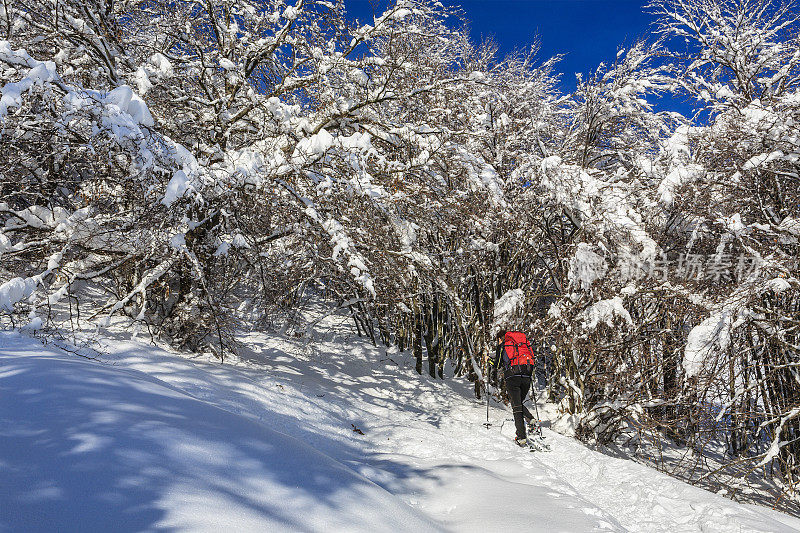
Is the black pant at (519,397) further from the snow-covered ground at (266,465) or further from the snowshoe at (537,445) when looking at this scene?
the snow-covered ground at (266,465)

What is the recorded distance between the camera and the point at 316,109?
24.2 feet

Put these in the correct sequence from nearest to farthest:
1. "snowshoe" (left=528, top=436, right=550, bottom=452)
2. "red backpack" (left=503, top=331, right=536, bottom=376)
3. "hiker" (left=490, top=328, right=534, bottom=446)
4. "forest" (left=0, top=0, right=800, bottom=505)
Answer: "forest" (left=0, top=0, right=800, bottom=505)
"snowshoe" (left=528, top=436, right=550, bottom=452)
"hiker" (left=490, top=328, right=534, bottom=446)
"red backpack" (left=503, top=331, right=536, bottom=376)

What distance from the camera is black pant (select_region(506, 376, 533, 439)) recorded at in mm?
5621

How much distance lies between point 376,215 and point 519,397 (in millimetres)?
3159

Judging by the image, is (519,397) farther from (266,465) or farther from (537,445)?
(266,465)

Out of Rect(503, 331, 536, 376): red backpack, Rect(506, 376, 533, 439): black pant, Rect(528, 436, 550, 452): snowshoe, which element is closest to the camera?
Rect(528, 436, 550, 452): snowshoe

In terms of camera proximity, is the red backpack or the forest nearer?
the forest

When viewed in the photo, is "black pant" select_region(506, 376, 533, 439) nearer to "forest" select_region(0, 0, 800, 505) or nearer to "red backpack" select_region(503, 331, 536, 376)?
"red backpack" select_region(503, 331, 536, 376)

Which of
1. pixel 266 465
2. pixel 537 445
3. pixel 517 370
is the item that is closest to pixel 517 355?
pixel 517 370

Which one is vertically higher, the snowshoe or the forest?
the forest

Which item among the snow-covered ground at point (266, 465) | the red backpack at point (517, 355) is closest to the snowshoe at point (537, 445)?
the snow-covered ground at point (266, 465)

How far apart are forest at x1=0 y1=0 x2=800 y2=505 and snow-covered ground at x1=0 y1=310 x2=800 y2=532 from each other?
1.20 metres

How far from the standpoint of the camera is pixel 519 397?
18.8ft

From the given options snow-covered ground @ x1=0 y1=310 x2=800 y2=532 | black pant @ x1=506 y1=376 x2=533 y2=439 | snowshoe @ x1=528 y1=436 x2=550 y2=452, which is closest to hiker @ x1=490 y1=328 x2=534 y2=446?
black pant @ x1=506 y1=376 x2=533 y2=439
